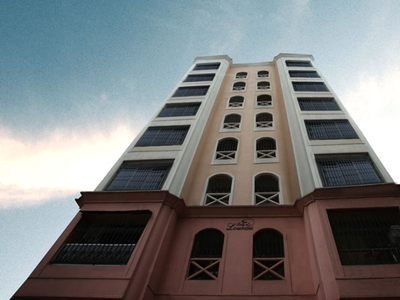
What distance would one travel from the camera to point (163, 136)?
1560cm

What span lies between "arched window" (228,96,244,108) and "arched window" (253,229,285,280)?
471 inches

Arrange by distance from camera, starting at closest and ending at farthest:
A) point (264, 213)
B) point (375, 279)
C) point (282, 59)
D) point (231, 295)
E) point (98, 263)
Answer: point (375, 279), point (231, 295), point (98, 263), point (264, 213), point (282, 59)

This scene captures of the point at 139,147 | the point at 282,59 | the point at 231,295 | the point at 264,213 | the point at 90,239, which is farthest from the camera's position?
the point at 282,59

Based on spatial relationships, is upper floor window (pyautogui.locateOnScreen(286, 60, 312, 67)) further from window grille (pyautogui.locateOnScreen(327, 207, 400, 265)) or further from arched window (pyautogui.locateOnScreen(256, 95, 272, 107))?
window grille (pyautogui.locateOnScreen(327, 207, 400, 265))

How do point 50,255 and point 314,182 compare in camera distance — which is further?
point 314,182

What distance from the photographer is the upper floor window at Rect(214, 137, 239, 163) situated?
14.7m

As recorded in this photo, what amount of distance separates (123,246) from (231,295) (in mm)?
3509

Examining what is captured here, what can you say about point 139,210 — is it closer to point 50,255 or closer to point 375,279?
point 50,255

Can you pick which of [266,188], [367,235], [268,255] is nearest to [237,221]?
[268,255]

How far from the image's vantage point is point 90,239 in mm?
9805

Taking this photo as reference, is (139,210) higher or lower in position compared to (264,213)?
lower

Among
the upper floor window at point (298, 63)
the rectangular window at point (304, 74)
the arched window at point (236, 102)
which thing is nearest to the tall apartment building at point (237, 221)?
the arched window at point (236, 102)

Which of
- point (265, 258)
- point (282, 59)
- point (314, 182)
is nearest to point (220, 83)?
point (282, 59)

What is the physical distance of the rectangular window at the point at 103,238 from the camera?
29.3 feet
